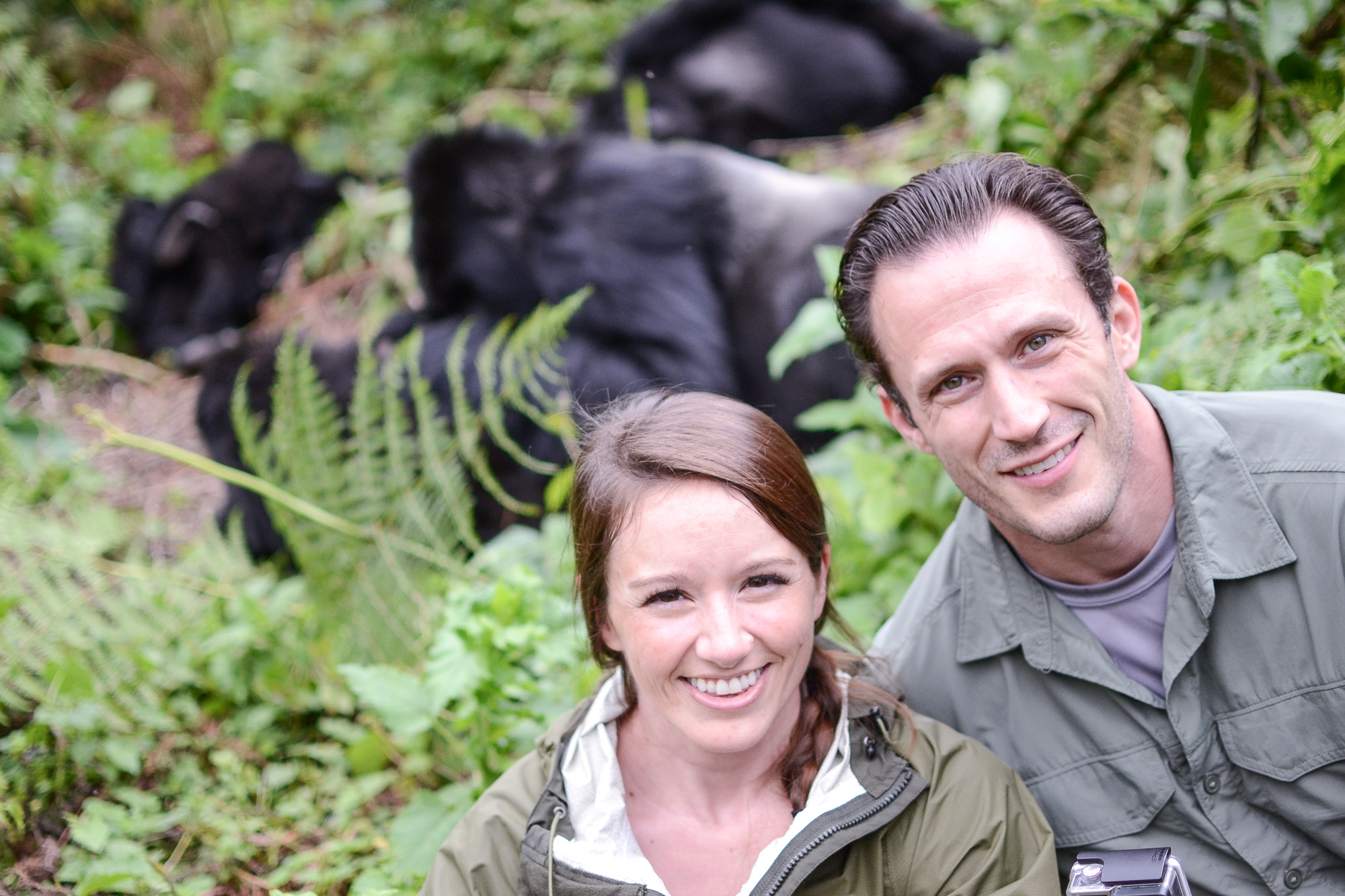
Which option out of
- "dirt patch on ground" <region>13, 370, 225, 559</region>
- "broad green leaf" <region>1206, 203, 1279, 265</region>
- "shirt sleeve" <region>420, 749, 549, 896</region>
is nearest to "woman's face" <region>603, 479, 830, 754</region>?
"shirt sleeve" <region>420, 749, 549, 896</region>

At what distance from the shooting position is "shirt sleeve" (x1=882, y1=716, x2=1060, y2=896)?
1323 mm

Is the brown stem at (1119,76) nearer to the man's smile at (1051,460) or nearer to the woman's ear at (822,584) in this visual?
the man's smile at (1051,460)

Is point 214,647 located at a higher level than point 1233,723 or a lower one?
lower

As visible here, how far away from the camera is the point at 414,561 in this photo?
247 cm

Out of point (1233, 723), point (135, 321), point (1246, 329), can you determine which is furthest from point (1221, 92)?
point (135, 321)

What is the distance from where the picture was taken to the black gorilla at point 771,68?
386 cm

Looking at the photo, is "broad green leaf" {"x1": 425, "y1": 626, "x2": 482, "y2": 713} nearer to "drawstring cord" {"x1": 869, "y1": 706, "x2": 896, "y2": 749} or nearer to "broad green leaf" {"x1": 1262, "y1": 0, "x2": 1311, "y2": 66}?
"drawstring cord" {"x1": 869, "y1": 706, "x2": 896, "y2": 749}

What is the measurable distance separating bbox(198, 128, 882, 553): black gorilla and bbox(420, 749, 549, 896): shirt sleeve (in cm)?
144

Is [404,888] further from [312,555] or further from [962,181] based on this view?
[962,181]

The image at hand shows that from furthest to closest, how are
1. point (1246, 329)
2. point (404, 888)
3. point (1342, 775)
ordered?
point (1246, 329) < point (404, 888) < point (1342, 775)

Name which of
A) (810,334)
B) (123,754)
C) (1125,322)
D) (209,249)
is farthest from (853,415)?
(209,249)

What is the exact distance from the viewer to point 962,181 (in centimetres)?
151

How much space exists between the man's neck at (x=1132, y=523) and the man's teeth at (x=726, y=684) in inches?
17.5

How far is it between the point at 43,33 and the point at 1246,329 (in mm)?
5131
